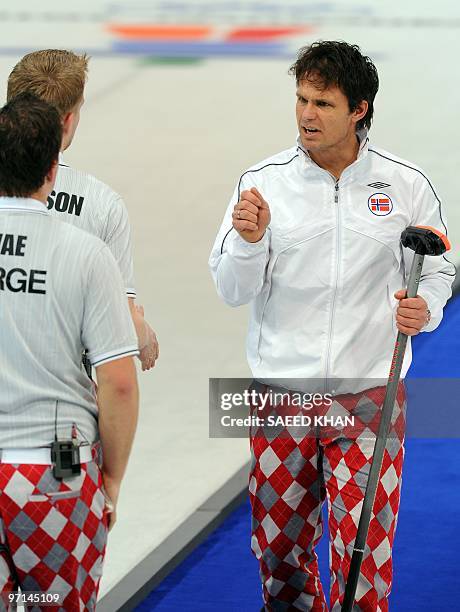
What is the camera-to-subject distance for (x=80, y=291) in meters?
2.43

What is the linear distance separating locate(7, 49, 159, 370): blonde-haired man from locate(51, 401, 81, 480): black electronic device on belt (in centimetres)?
58

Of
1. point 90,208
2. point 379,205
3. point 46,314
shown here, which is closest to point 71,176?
point 90,208

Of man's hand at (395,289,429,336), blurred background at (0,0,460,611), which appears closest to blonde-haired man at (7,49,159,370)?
man's hand at (395,289,429,336)

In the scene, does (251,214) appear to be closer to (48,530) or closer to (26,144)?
(26,144)

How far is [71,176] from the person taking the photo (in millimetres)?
2912

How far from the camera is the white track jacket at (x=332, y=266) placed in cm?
318

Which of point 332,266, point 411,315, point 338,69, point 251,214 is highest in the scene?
point 338,69

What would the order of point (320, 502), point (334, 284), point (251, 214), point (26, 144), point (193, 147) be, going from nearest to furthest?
1. point (26, 144)
2. point (251, 214)
3. point (334, 284)
4. point (320, 502)
5. point (193, 147)

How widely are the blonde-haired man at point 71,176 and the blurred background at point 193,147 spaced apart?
1370mm

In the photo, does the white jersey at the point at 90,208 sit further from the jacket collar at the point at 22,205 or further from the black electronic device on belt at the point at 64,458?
the black electronic device on belt at the point at 64,458

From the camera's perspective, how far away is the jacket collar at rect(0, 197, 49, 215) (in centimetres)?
243

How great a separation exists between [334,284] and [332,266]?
49 millimetres

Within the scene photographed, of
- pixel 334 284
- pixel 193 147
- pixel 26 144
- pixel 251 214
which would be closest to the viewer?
pixel 26 144

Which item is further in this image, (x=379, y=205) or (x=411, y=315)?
(x=379, y=205)
